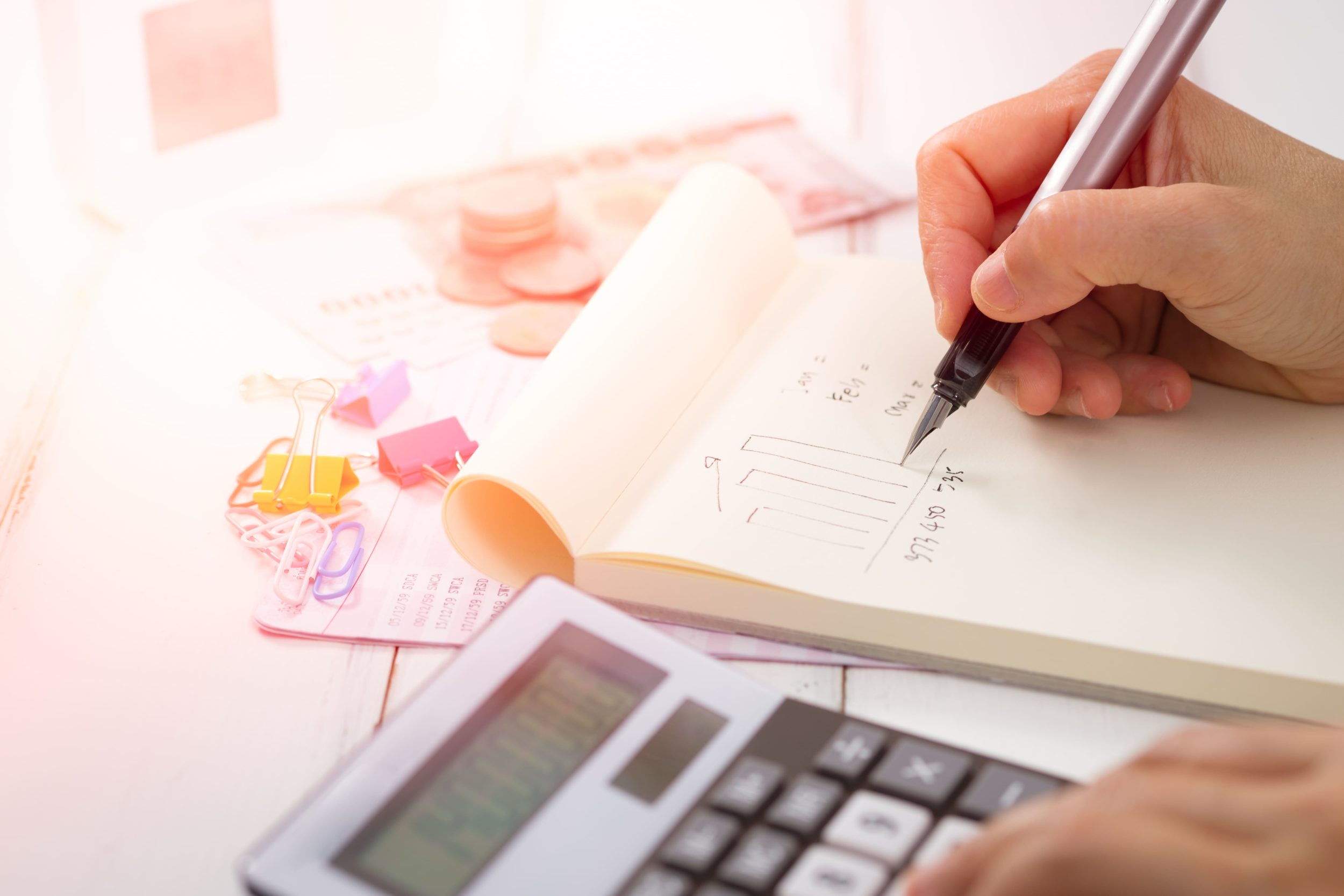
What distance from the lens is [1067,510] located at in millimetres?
619

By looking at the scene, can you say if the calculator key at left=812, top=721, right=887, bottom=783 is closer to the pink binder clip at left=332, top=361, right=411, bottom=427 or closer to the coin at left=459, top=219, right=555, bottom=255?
the pink binder clip at left=332, top=361, right=411, bottom=427

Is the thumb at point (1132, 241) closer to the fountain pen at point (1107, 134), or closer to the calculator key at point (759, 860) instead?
the fountain pen at point (1107, 134)

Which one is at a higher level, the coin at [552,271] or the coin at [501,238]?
the coin at [501,238]

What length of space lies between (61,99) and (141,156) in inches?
2.8

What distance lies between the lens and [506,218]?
896mm

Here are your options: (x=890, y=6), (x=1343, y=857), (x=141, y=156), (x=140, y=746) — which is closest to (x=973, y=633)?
(x=1343, y=857)

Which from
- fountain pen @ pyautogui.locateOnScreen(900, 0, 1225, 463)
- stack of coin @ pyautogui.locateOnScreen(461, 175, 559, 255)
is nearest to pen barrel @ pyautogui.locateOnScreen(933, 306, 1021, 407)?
fountain pen @ pyautogui.locateOnScreen(900, 0, 1225, 463)

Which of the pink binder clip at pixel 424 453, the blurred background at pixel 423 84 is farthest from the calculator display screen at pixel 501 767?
the blurred background at pixel 423 84

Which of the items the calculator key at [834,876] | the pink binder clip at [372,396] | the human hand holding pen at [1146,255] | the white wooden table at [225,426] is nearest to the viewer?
the calculator key at [834,876]

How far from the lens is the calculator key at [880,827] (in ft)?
1.37

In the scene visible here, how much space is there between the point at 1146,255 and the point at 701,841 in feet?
1.30

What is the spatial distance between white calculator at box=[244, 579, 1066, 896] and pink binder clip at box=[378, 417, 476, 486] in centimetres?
22

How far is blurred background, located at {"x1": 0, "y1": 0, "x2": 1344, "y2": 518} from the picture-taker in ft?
3.10

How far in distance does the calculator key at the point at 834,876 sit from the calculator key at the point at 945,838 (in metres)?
0.01
